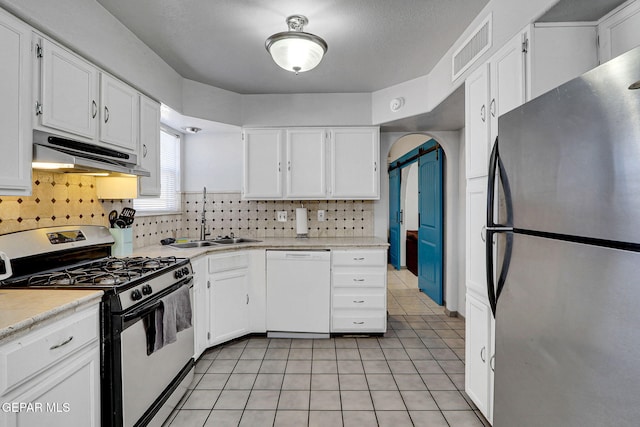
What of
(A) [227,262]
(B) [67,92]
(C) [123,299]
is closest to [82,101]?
(B) [67,92]

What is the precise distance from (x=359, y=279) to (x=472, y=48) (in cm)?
213

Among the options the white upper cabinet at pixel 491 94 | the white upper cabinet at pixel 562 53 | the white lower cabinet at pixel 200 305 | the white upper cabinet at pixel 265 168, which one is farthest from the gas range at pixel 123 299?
the white upper cabinet at pixel 562 53

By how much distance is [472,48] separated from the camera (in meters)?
2.16

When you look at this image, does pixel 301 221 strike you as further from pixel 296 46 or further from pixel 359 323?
pixel 296 46

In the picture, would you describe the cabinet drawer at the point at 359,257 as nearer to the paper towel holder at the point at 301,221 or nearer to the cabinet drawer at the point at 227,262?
the paper towel holder at the point at 301,221

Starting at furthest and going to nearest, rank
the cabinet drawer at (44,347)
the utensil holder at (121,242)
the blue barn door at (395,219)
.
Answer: the blue barn door at (395,219) < the utensil holder at (121,242) < the cabinet drawer at (44,347)

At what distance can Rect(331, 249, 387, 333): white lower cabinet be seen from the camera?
10.7 feet

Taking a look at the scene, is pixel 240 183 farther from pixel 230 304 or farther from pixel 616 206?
pixel 616 206

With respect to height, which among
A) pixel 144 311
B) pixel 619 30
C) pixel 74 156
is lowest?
pixel 144 311

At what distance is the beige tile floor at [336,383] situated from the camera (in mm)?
2047

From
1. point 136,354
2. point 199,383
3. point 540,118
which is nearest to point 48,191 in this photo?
point 136,354

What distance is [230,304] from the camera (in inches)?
120

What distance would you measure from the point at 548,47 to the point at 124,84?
2.49m

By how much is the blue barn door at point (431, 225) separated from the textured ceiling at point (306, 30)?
155cm
